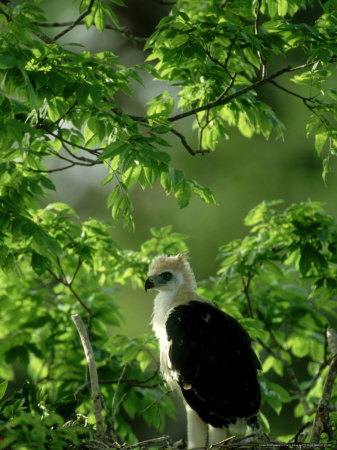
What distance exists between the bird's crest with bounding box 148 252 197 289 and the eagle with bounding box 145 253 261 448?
1.60ft

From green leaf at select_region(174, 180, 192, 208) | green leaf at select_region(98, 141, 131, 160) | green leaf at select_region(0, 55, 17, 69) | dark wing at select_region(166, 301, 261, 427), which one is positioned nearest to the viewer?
green leaf at select_region(0, 55, 17, 69)

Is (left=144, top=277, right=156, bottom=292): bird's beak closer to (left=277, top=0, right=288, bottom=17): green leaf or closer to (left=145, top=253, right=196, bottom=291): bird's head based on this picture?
(left=145, top=253, right=196, bottom=291): bird's head

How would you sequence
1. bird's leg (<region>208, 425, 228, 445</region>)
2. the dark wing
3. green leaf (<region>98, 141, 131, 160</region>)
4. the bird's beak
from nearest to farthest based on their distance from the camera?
green leaf (<region>98, 141, 131, 160</region>) → the dark wing → bird's leg (<region>208, 425, 228, 445</region>) → the bird's beak

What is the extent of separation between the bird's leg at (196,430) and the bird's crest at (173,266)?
1.14m

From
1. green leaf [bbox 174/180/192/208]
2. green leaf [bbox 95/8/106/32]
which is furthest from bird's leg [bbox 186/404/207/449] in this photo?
green leaf [bbox 95/8/106/32]

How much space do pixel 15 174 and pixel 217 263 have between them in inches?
318

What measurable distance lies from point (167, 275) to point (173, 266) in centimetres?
10

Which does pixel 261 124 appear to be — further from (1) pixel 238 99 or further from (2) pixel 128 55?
(2) pixel 128 55

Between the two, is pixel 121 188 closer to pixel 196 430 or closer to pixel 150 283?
pixel 150 283

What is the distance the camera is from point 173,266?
5.42 meters

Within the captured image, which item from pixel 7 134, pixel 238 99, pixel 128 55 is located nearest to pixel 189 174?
pixel 128 55

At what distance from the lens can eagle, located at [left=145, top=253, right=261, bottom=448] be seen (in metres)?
4.51

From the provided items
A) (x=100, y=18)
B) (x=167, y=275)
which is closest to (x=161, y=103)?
(x=100, y=18)

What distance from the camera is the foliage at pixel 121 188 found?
12.4 ft
